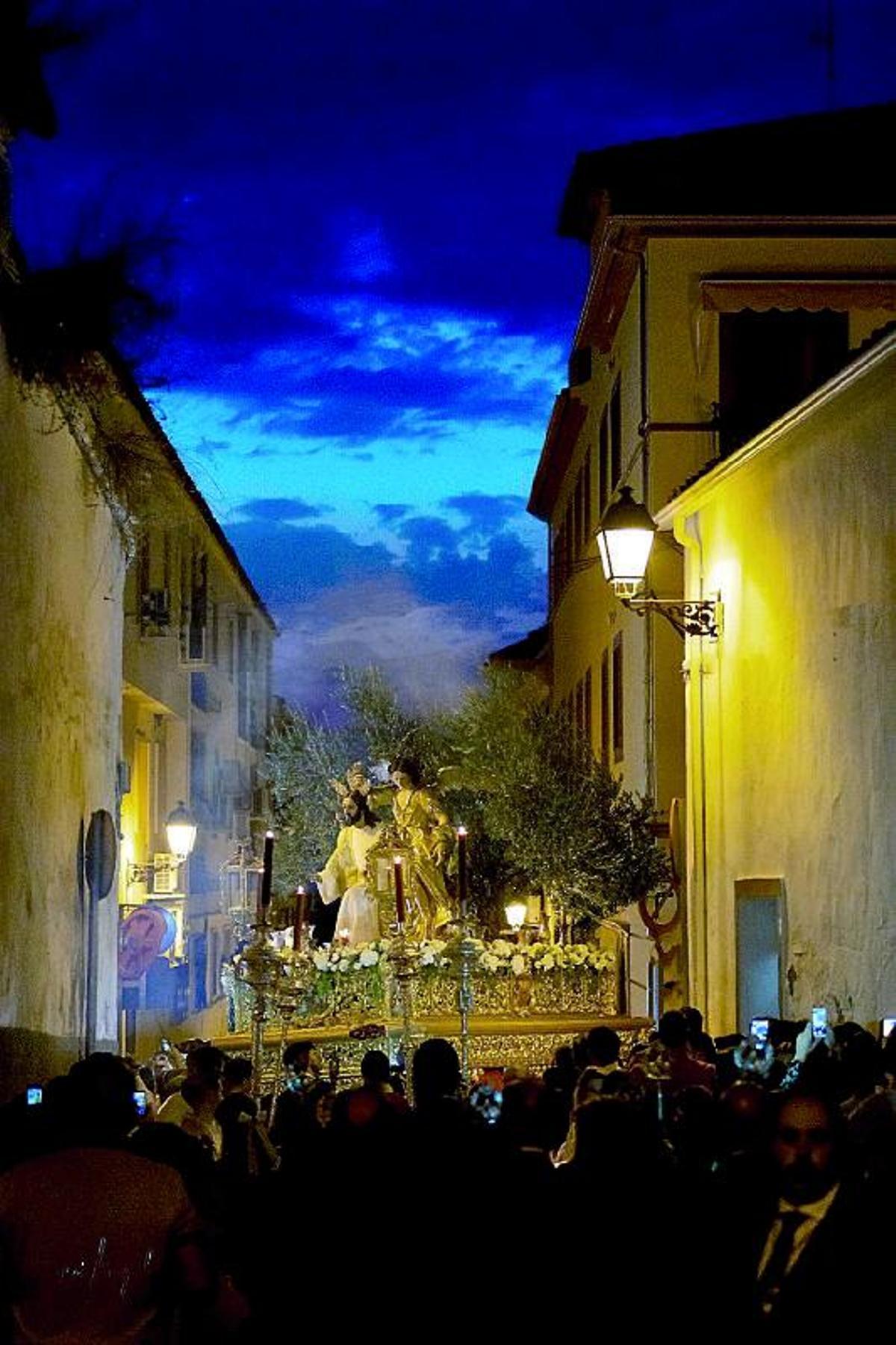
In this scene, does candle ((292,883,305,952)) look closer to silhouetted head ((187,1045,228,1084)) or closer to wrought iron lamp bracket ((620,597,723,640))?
silhouetted head ((187,1045,228,1084))

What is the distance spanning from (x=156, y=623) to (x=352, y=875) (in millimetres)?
9859

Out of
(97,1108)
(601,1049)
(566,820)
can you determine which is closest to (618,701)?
(566,820)

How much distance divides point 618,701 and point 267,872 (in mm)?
21255

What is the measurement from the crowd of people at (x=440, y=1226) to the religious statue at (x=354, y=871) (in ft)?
53.7

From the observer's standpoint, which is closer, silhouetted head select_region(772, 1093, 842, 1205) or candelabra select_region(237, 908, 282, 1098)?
silhouetted head select_region(772, 1093, 842, 1205)

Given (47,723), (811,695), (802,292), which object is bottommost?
(47,723)

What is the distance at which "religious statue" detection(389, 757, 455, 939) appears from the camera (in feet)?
80.1

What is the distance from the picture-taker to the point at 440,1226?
23.4 feet

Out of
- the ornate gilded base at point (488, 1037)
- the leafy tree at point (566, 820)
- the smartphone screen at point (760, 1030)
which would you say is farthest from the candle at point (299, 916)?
the leafy tree at point (566, 820)

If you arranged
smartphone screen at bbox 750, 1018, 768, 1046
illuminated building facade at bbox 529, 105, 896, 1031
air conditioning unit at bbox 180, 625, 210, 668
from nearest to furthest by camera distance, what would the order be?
smartphone screen at bbox 750, 1018, 768, 1046, illuminated building facade at bbox 529, 105, 896, 1031, air conditioning unit at bbox 180, 625, 210, 668

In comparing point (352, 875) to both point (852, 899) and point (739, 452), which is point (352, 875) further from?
point (852, 899)

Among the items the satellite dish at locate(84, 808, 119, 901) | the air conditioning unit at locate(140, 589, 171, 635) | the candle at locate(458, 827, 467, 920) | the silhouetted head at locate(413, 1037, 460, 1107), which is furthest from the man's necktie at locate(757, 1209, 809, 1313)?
the air conditioning unit at locate(140, 589, 171, 635)

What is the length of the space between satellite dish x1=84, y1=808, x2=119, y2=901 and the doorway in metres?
5.30

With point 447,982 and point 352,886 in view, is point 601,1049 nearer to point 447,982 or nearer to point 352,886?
point 447,982
